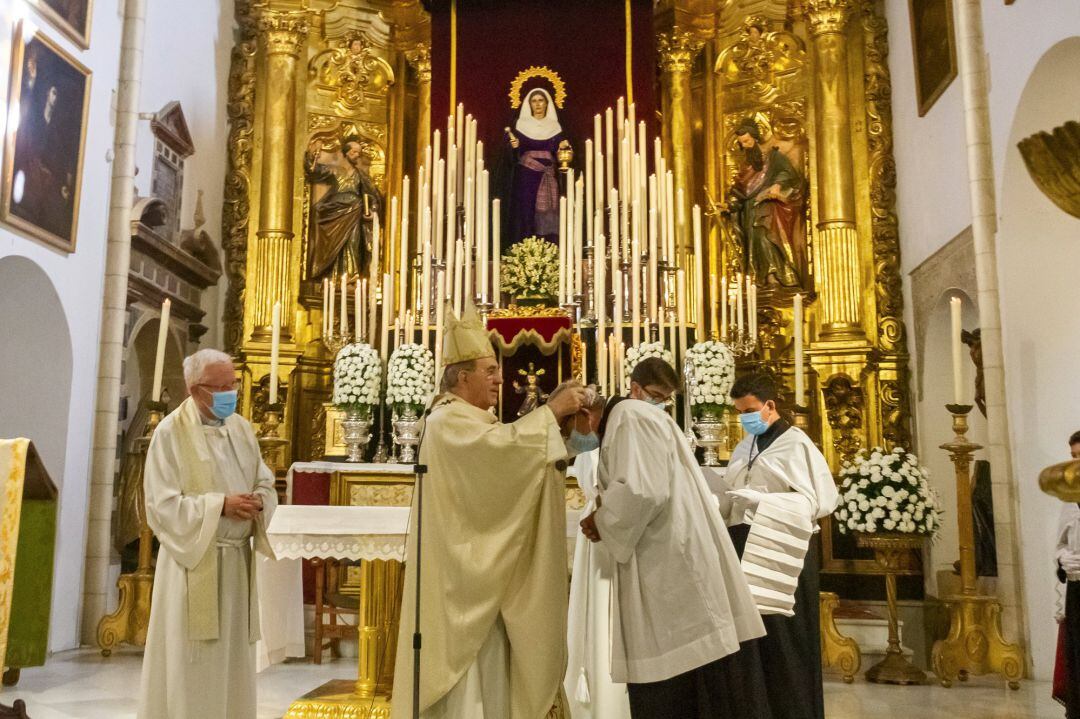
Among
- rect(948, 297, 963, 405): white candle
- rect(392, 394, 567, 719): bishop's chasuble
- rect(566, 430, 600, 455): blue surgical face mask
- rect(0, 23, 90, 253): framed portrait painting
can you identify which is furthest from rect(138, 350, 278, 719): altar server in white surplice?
rect(948, 297, 963, 405): white candle

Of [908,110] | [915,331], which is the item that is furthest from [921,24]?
[915,331]

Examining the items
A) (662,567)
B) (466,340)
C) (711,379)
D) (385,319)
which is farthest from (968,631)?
(385,319)

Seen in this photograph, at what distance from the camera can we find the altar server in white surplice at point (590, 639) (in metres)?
4.88

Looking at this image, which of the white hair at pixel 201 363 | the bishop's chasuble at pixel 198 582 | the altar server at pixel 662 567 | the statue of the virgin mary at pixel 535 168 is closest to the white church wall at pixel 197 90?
the statue of the virgin mary at pixel 535 168

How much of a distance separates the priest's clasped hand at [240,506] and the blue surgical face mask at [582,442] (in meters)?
1.36

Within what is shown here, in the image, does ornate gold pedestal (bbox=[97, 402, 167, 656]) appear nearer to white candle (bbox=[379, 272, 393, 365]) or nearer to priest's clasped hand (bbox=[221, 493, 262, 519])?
white candle (bbox=[379, 272, 393, 365])

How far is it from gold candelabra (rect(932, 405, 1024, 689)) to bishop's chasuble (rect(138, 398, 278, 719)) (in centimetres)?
472

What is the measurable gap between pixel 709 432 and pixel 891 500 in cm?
141

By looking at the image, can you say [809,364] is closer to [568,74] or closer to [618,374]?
[618,374]

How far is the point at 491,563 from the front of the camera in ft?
11.6

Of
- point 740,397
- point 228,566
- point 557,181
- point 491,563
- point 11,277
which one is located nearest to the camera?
point 491,563

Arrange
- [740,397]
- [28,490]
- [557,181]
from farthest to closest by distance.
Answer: [557,181], [28,490], [740,397]

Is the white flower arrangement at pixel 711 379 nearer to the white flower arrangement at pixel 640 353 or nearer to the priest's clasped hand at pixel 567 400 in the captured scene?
the white flower arrangement at pixel 640 353

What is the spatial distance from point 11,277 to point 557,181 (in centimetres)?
508
